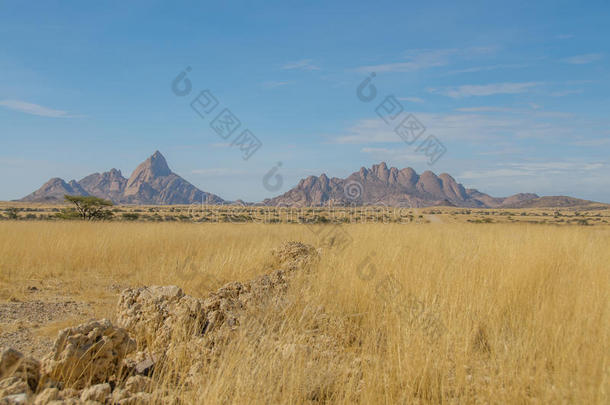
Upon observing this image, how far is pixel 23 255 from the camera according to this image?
347 inches

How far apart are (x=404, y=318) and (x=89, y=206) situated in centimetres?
3296

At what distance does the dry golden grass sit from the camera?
2.65 m

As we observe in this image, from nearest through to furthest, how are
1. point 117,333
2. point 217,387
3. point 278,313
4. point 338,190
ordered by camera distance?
point 217,387 → point 117,333 → point 278,313 → point 338,190

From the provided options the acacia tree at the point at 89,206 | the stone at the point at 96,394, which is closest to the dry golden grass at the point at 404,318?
the stone at the point at 96,394

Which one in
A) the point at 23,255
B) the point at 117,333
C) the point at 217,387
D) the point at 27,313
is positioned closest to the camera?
the point at 217,387

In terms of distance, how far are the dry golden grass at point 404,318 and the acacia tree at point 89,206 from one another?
2309 centimetres

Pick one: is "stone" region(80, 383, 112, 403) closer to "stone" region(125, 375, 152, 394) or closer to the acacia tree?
"stone" region(125, 375, 152, 394)

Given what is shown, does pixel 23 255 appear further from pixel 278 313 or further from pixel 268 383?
pixel 268 383

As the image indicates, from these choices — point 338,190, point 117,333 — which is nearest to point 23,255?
point 117,333

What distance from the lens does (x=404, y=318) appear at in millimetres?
3682

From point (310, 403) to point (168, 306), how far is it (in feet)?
7.34

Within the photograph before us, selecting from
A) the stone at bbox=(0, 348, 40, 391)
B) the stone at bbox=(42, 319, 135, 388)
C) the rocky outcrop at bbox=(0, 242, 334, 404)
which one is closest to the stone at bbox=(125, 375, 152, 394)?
the rocky outcrop at bbox=(0, 242, 334, 404)

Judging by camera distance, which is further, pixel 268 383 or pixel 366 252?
pixel 366 252

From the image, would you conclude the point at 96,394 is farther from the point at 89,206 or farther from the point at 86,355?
the point at 89,206
